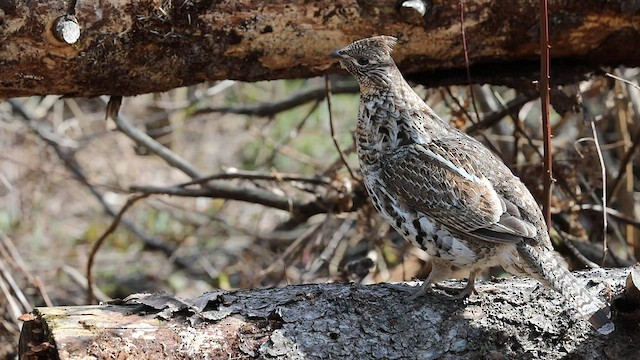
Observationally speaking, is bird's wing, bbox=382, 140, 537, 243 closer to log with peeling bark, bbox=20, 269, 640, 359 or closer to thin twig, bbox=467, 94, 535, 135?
log with peeling bark, bbox=20, 269, 640, 359

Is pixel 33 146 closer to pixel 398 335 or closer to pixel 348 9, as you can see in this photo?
pixel 348 9

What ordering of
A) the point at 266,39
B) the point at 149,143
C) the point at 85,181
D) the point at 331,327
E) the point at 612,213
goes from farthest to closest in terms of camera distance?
the point at 85,181, the point at 149,143, the point at 612,213, the point at 266,39, the point at 331,327

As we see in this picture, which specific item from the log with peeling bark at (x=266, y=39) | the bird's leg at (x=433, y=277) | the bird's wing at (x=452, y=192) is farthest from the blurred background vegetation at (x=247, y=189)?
the bird's wing at (x=452, y=192)

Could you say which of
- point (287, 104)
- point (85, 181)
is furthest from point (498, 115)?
point (85, 181)

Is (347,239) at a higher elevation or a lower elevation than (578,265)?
higher

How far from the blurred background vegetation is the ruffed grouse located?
90 cm

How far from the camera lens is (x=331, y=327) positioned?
340 centimetres

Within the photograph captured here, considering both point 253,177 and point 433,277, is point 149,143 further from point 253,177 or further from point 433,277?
point 433,277

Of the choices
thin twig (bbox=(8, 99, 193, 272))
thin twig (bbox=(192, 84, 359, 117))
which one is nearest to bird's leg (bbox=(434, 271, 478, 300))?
thin twig (bbox=(192, 84, 359, 117))

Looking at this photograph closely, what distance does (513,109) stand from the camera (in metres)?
5.36

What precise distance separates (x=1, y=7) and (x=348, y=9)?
5.12 feet

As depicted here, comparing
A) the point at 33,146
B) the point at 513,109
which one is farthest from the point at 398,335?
the point at 33,146

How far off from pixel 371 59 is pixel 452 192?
0.71m

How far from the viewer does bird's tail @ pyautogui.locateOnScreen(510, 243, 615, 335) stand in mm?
3402
